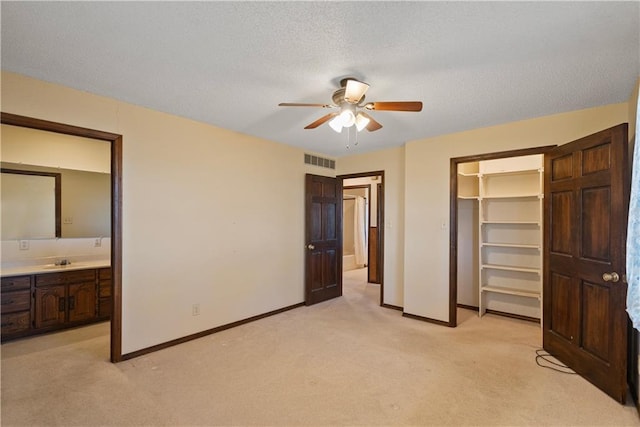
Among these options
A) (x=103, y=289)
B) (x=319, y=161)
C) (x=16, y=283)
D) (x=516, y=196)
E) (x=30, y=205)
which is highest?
(x=319, y=161)

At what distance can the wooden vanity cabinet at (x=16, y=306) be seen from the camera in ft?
10.5

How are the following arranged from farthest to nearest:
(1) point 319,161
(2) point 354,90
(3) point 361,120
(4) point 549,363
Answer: (1) point 319,161, (4) point 549,363, (3) point 361,120, (2) point 354,90

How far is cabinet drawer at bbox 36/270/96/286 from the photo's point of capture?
3.44 m

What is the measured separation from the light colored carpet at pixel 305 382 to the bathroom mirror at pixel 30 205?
1364mm

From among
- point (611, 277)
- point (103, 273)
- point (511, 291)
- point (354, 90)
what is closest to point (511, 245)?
point (511, 291)

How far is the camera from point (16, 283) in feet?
10.8

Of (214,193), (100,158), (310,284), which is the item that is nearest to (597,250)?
(310,284)

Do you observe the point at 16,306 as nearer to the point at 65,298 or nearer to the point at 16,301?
the point at 16,301

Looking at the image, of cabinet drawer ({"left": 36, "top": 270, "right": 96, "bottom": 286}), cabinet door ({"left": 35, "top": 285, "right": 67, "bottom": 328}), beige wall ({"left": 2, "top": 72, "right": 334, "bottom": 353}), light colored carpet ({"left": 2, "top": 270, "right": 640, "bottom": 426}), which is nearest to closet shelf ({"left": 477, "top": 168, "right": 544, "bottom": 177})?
light colored carpet ({"left": 2, "top": 270, "right": 640, "bottom": 426})

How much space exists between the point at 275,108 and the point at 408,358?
8.89 ft

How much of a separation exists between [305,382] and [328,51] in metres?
2.45

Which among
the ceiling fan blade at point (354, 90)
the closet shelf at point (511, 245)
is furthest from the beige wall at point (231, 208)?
the ceiling fan blade at point (354, 90)

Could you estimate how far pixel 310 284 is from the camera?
Result: 15.3 feet

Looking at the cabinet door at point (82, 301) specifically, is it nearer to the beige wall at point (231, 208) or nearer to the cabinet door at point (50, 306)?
the cabinet door at point (50, 306)
